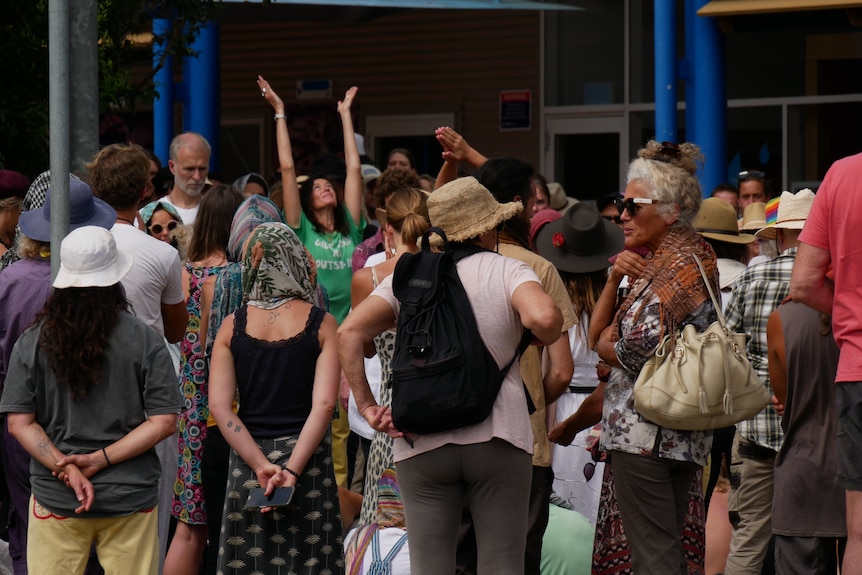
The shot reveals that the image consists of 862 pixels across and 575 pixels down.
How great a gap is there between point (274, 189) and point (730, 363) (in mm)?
5409

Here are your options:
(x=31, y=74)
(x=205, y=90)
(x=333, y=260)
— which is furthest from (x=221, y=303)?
(x=205, y=90)

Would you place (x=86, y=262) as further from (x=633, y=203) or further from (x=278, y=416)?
(x=633, y=203)

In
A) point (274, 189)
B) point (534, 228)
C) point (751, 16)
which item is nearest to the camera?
point (534, 228)

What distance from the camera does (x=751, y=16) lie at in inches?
471

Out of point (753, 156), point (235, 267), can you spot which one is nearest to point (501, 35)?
point (753, 156)

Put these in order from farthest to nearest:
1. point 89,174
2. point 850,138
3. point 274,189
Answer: point 850,138
point 274,189
point 89,174

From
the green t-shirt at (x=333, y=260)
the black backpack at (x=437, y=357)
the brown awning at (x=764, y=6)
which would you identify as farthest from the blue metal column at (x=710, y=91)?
the black backpack at (x=437, y=357)

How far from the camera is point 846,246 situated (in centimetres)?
488

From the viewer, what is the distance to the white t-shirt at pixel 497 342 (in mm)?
4695

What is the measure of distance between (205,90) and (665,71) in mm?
4626

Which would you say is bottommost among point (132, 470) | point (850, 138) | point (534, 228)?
point (132, 470)

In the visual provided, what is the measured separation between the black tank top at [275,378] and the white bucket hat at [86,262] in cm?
73

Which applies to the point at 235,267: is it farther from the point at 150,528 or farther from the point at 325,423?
the point at 150,528

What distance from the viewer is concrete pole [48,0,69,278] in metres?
4.52
